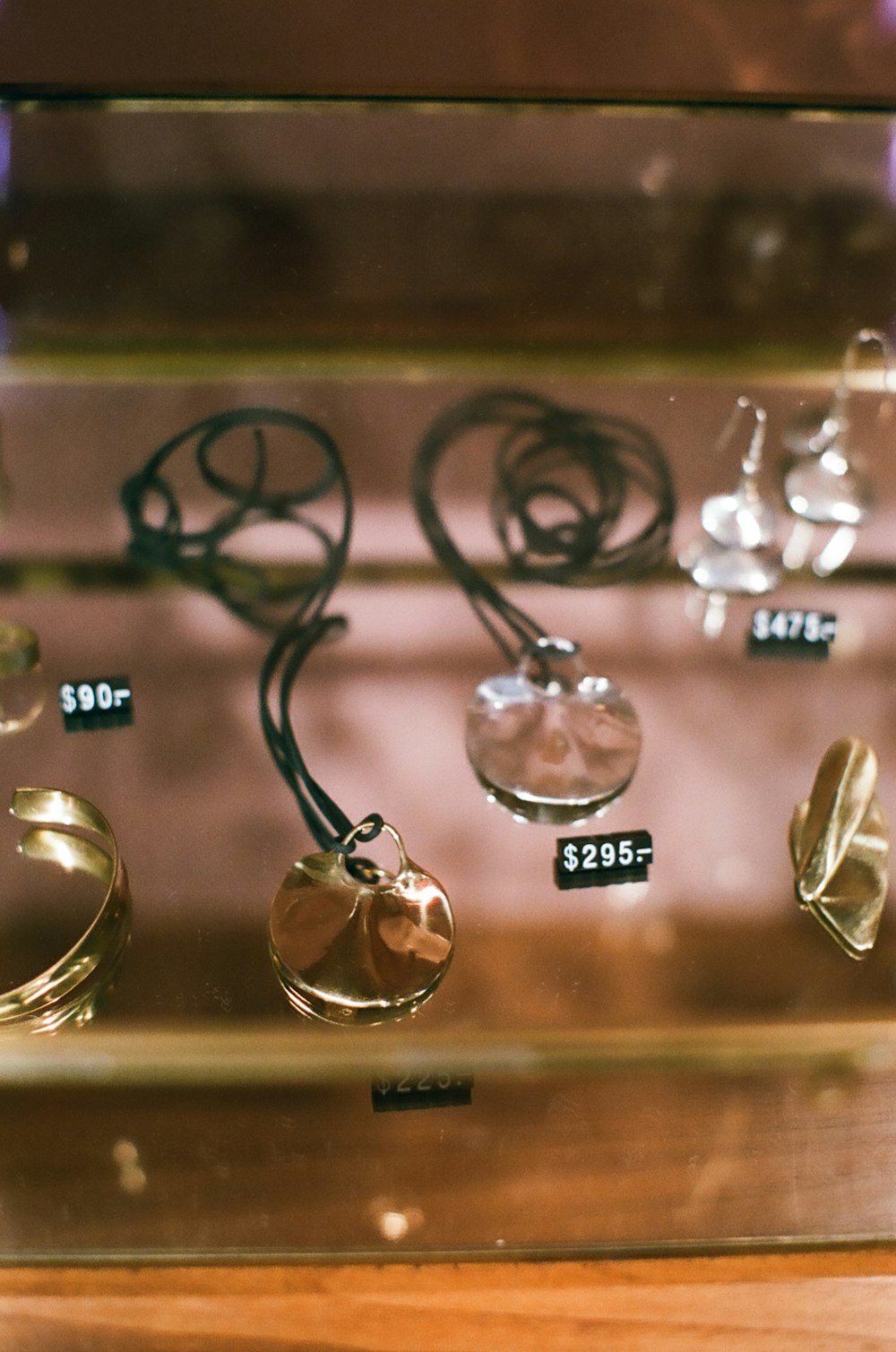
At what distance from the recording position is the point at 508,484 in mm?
772

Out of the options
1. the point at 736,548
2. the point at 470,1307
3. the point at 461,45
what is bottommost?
the point at 470,1307

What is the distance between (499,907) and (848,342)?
0.56 metres

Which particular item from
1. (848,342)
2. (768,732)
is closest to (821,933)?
(768,732)

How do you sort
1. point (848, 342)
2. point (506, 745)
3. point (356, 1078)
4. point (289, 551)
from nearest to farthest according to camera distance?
1. point (356, 1078)
2. point (506, 745)
3. point (289, 551)
4. point (848, 342)

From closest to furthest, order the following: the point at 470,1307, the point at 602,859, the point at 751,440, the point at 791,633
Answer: the point at 470,1307, the point at 602,859, the point at 791,633, the point at 751,440

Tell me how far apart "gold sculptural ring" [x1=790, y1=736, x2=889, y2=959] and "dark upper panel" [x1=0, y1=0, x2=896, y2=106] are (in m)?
0.49

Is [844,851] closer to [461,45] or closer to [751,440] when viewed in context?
[751,440]

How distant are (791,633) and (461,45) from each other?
0.45 metres

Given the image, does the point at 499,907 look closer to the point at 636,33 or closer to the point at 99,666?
the point at 99,666

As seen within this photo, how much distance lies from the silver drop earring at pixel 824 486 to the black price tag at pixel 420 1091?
1.44ft

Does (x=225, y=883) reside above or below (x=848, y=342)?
below

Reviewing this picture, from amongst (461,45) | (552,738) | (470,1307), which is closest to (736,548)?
(552,738)

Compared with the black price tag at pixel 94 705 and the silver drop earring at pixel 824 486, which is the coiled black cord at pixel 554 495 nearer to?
the silver drop earring at pixel 824 486

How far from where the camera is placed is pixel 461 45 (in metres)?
0.75
